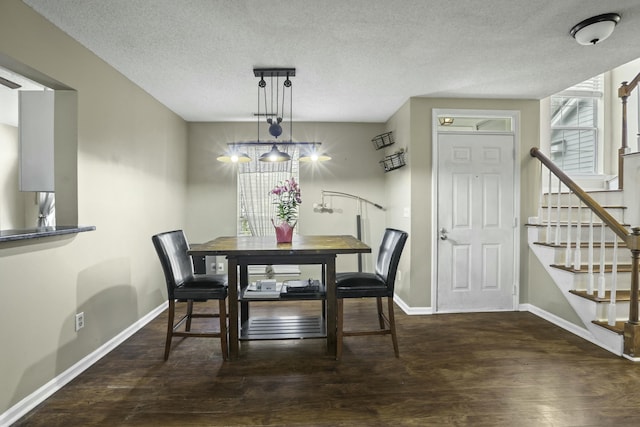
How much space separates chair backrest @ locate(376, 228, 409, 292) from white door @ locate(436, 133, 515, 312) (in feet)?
3.31

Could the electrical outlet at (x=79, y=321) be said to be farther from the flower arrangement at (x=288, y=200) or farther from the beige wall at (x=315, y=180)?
the beige wall at (x=315, y=180)

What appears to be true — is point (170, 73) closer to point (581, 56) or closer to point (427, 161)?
point (427, 161)

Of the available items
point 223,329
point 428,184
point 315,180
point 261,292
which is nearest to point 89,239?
point 223,329

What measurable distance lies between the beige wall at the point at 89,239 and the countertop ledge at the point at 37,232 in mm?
69

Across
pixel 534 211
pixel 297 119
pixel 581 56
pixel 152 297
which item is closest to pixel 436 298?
pixel 534 211

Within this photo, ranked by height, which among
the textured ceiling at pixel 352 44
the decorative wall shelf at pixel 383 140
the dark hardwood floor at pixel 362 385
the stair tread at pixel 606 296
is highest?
the textured ceiling at pixel 352 44

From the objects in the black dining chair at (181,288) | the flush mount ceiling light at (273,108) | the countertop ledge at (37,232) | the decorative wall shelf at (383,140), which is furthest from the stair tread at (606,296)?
the countertop ledge at (37,232)

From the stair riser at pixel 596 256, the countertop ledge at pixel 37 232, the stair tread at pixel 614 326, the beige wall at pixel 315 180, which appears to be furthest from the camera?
the beige wall at pixel 315 180

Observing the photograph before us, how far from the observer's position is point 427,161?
11.8ft

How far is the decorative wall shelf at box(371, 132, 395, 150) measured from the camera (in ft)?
14.2

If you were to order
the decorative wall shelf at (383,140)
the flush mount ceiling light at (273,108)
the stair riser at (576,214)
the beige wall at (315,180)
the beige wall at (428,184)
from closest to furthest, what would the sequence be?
1. the flush mount ceiling light at (273,108)
2. the stair riser at (576,214)
3. the beige wall at (428,184)
4. the decorative wall shelf at (383,140)
5. the beige wall at (315,180)

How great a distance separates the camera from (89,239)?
2.48 m

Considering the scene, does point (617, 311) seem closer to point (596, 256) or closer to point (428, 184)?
point (596, 256)

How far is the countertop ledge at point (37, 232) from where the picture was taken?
69.1 inches
